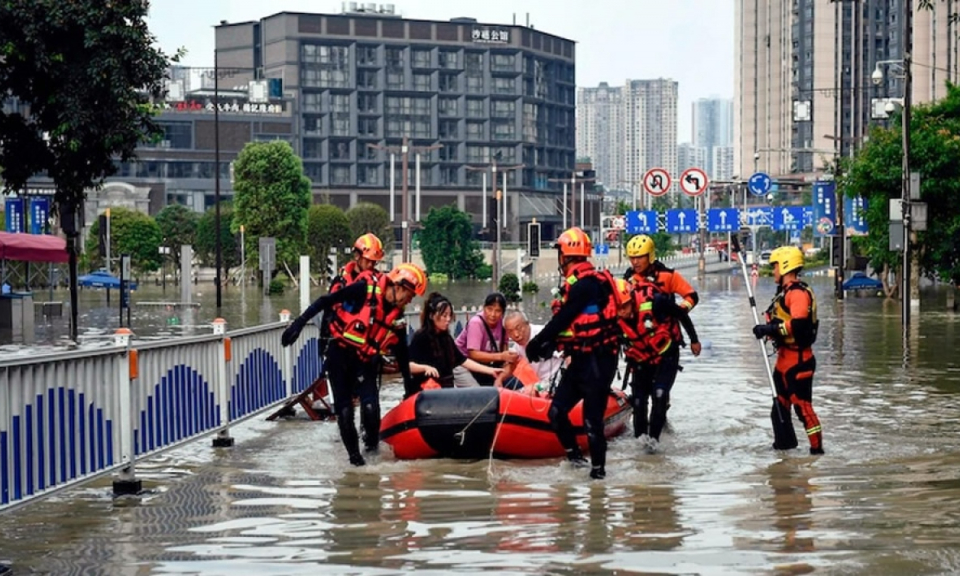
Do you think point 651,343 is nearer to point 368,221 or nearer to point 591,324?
point 591,324

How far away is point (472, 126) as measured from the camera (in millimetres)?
183625

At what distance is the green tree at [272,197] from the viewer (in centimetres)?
10150

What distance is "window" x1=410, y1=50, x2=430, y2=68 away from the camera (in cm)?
18150

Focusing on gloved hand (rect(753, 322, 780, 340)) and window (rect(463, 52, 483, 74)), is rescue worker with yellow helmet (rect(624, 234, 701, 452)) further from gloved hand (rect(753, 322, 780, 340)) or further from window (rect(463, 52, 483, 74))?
window (rect(463, 52, 483, 74))

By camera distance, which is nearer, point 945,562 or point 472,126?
point 945,562

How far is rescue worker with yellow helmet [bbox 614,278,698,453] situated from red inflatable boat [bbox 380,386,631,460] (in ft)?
3.30

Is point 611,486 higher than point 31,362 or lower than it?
lower

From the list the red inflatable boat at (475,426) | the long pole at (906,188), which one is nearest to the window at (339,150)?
the long pole at (906,188)

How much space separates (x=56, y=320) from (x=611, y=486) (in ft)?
128

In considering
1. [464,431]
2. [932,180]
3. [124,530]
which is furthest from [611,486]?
[932,180]

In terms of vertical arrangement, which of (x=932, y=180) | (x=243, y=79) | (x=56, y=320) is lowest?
(x=56, y=320)

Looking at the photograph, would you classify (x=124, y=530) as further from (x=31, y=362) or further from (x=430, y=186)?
(x=430, y=186)

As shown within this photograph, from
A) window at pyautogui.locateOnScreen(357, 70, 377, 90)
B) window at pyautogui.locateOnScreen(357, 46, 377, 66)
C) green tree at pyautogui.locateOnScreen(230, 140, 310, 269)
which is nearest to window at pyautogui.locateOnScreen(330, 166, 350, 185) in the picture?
window at pyautogui.locateOnScreen(357, 70, 377, 90)

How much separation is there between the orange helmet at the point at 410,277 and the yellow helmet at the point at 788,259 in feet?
9.23
